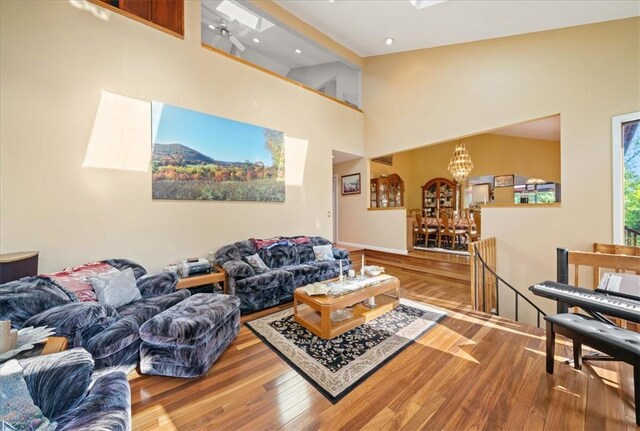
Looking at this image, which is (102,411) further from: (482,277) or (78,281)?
(482,277)

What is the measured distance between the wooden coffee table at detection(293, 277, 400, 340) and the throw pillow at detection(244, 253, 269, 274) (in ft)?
2.62

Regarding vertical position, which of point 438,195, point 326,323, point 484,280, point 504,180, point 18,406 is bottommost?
point 326,323

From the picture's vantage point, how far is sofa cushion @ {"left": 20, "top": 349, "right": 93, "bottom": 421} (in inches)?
43.2

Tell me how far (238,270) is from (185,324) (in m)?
1.31

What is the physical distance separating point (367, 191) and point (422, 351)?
174 inches

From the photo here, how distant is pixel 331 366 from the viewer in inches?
81.0

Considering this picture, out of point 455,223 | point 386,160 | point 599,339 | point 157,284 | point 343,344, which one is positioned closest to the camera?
point 599,339

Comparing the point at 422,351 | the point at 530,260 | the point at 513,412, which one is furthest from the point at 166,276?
the point at 530,260

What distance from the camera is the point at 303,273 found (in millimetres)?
3771

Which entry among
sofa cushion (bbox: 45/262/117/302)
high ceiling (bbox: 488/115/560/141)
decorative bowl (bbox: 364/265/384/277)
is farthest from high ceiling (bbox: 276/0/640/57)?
sofa cushion (bbox: 45/262/117/302)

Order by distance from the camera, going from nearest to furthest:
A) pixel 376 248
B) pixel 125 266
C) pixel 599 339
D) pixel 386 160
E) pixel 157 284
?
pixel 599 339 → pixel 157 284 → pixel 125 266 → pixel 376 248 → pixel 386 160

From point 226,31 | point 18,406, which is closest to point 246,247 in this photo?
point 18,406

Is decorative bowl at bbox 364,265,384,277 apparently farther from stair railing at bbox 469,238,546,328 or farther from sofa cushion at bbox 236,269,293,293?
stair railing at bbox 469,238,546,328

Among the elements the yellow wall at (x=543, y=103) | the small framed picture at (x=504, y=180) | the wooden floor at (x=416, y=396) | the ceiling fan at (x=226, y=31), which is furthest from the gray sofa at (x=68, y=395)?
the small framed picture at (x=504, y=180)
